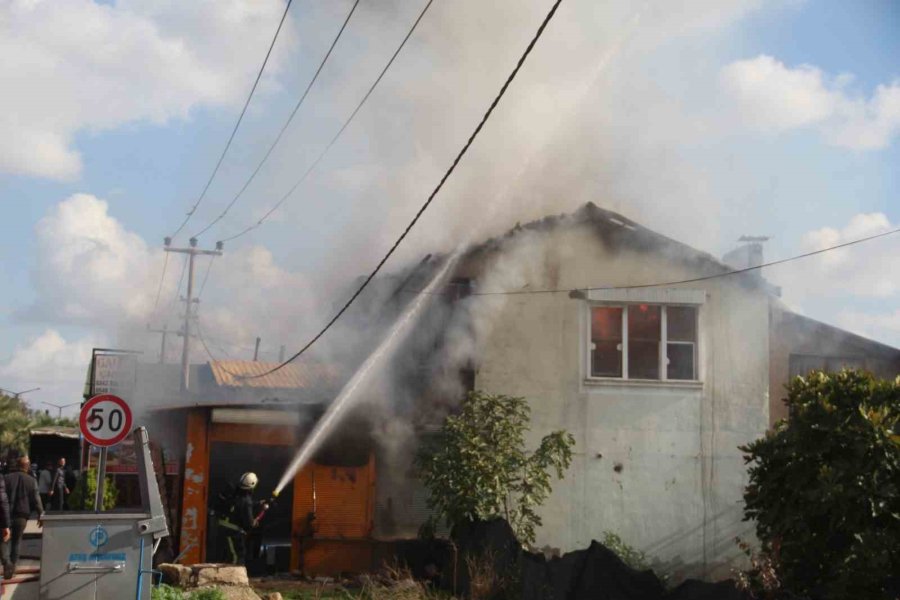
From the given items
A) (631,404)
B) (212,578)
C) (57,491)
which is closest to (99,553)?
(212,578)

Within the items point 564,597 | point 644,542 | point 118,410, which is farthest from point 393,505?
point 118,410

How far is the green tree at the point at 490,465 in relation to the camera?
15930 millimetres

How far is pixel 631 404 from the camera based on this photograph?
18.8 metres

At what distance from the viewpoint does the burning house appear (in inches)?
723

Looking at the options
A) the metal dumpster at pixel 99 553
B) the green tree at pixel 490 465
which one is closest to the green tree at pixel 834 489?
the green tree at pixel 490 465

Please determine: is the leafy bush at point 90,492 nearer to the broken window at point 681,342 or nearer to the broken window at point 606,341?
the broken window at point 606,341

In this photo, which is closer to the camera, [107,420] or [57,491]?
[107,420]

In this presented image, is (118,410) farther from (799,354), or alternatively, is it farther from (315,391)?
(799,354)

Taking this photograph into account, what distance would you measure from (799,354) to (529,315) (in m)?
6.05

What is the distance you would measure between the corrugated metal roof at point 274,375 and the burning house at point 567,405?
2510mm

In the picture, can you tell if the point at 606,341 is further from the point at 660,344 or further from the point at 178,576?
the point at 178,576

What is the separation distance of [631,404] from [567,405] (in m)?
1.19

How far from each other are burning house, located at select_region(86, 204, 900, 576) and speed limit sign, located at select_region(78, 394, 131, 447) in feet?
22.4

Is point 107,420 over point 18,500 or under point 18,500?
over
